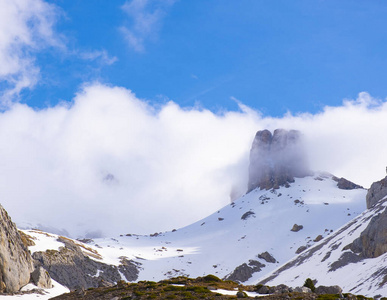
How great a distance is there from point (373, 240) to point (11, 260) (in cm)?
7338

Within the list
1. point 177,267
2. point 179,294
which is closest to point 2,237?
point 179,294

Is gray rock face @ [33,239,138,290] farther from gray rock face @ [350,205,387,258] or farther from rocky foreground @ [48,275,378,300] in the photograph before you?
gray rock face @ [350,205,387,258]

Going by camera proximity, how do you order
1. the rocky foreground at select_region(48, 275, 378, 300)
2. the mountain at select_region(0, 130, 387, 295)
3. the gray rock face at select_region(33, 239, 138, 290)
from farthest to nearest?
the gray rock face at select_region(33, 239, 138, 290)
the mountain at select_region(0, 130, 387, 295)
the rocky foreground at select_region(48, 275, 378, 300)

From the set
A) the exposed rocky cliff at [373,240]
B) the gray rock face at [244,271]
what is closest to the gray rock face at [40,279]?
the exposed rocky cliff at [373,240]

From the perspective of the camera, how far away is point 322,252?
4825 inches

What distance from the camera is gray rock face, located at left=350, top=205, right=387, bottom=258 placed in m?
99.7

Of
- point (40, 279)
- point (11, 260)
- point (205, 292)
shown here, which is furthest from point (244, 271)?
point (205, 292)

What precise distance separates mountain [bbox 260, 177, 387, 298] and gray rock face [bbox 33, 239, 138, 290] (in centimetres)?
4662

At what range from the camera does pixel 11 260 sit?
2995 inches

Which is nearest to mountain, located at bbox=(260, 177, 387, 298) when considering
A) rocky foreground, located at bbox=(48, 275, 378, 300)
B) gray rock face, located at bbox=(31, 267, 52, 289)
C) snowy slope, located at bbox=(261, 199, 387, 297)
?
snowy slope, located at bbox=(261, 199, 387, 297)

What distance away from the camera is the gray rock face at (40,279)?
80.8m

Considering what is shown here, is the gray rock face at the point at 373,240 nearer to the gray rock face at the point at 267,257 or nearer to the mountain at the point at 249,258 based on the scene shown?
the mountain at the point at 249,258

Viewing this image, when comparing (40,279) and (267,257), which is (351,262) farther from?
(267,257)

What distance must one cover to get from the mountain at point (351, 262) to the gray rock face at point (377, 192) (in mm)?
8132
